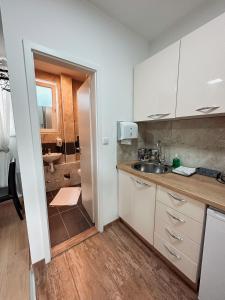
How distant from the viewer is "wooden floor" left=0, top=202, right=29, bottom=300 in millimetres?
1094

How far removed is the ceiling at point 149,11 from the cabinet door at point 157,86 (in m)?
0.43

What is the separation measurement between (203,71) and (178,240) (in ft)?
4.70

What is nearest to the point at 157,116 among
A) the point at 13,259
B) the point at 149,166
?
the point at 149,166

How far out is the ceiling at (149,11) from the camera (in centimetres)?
126

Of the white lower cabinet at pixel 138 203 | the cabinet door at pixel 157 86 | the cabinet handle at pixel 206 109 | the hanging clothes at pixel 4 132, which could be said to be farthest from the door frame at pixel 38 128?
the hanging clothes at pixel 4 132

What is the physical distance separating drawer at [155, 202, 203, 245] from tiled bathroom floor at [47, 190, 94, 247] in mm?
1075

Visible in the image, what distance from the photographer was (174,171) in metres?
1.42

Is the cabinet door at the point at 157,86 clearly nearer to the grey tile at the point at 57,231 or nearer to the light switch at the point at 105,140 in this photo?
the light switch at the point at 105,140

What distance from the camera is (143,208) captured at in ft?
4.70

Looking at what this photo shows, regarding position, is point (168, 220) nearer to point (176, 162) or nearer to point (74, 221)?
point (176, 162)

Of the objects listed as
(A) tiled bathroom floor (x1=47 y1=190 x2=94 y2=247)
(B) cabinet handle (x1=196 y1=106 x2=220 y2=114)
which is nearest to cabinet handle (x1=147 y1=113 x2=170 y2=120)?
(B) cabinet handle (x1=196 y1=106 x2=220 y2=114)

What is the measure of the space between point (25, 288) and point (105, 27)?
2608 mm

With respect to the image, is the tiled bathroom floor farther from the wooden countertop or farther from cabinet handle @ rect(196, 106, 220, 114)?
cabinet handle @ rect(196, 106, 220, 114)

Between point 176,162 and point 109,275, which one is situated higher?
point 176,162
